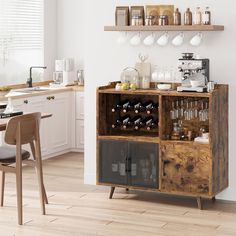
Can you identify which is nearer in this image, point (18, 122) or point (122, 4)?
point (18, 122)

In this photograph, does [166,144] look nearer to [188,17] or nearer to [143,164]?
[143,164]

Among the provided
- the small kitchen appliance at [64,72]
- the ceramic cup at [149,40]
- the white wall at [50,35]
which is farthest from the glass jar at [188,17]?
the white wall at [50,35]

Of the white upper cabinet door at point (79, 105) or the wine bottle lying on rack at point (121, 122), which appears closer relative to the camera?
the wine bottle lying on rack at point (121, 122)

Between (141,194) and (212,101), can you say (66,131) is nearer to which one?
(141,194)

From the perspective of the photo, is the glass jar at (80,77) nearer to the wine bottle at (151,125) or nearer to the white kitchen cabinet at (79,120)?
the white kitchen cabinet at (79,120)

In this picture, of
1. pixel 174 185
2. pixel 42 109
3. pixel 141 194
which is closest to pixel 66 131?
pixel 42 109

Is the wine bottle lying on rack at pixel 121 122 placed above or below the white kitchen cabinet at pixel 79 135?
above

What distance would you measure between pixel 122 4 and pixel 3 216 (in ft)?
7.68

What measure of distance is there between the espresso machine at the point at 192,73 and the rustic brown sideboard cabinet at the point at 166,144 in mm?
124

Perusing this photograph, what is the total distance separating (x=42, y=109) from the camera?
25.6 ft

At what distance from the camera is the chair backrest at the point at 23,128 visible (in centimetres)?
514

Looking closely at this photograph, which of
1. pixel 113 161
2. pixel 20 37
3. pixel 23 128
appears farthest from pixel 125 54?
pixel 20 37

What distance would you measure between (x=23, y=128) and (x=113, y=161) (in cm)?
109

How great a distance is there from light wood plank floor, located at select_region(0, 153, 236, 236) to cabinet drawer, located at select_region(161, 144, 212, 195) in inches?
7.9
